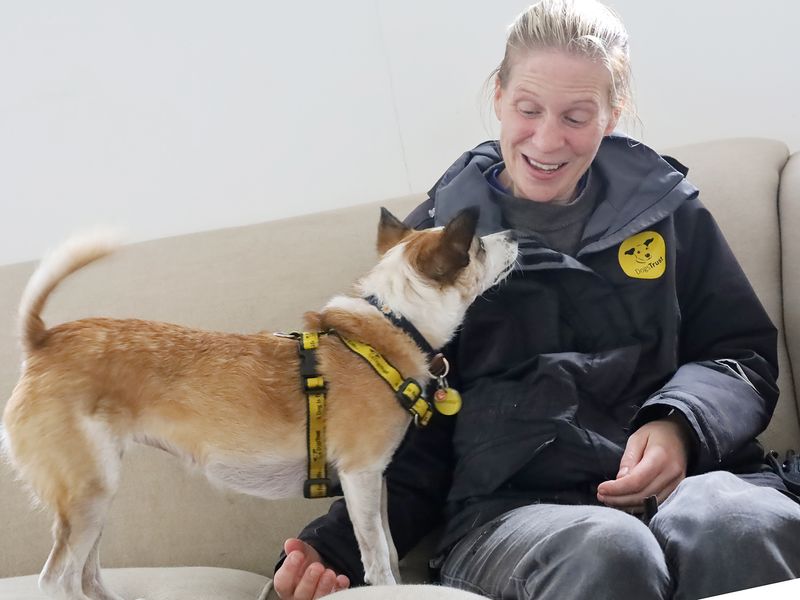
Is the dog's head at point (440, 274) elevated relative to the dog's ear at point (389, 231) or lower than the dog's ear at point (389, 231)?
lower

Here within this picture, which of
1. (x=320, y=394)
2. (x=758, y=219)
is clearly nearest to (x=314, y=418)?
(x=320, y=394)

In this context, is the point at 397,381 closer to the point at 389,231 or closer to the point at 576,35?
the point at 389,231

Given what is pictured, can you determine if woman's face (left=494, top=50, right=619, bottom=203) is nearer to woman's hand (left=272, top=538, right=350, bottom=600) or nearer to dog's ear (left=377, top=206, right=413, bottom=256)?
dog's ear (left=377, top=206, right=413, bottom=256)

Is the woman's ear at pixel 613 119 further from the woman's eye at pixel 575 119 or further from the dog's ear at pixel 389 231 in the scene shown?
the dog's ear at pixel 389 231

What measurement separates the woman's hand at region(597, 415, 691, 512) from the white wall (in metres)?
1.14

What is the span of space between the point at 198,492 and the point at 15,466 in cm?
50

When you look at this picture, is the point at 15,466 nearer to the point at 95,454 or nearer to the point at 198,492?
the point at 95,454

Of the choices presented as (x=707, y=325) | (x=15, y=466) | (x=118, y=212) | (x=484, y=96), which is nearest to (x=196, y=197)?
(x=118, y=212)

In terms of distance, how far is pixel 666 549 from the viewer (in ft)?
3.67

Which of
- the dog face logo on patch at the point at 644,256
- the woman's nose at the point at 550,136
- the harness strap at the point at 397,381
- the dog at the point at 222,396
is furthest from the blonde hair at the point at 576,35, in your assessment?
the harness strap at the point at 397,381

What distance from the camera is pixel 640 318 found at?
4.83 ft

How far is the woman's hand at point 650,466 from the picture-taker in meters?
1.28

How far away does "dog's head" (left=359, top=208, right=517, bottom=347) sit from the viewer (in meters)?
1.41

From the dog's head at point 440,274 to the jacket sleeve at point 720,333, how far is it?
1.08 feet
